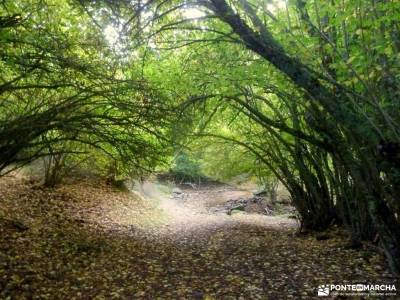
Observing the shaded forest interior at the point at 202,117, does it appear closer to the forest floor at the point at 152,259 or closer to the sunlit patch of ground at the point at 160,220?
the forest floor at the point at 152,259

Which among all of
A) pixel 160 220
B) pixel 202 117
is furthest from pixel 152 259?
pixel 160 220

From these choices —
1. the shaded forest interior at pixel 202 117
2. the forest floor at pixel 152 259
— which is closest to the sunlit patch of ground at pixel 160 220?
the forest floor at pixel 152 259

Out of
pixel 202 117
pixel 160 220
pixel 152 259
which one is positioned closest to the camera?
pixel 152 259

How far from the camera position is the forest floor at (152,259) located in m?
5.49

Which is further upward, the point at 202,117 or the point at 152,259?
the point at 202,117

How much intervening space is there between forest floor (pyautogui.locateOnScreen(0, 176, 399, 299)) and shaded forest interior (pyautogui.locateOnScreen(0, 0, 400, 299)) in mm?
40

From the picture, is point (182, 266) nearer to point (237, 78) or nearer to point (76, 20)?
point (237, 78)

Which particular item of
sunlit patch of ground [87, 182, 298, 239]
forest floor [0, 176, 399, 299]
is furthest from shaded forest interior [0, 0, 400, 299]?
sunlit patch of ground [87, 182, 298, 239]

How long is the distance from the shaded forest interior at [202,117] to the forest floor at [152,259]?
4 centimetres

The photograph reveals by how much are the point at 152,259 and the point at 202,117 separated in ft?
10.4

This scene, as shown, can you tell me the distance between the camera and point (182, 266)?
701cm

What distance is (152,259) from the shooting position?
7.42 meters

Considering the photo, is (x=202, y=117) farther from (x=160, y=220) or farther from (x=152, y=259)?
(x=160, y=220)

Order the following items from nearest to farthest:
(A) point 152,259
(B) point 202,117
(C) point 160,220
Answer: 1. (A) point 152,259
2. (B) point 202,117
3. (C) point 160,220
